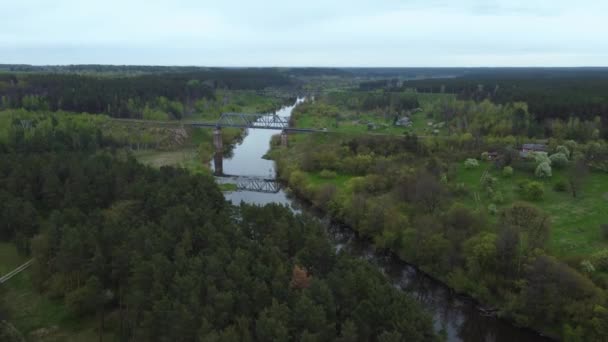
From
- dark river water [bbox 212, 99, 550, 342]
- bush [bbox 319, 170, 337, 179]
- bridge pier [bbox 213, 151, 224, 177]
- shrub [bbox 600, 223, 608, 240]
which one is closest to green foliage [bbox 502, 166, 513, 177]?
shrub [bbox 600, 223, 608, 240]

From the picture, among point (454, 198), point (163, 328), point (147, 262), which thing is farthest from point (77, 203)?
point (454, 198)

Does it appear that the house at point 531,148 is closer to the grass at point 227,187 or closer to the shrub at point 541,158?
the shrub at point 541,158

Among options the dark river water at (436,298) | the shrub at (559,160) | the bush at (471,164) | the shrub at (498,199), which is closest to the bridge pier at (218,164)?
the dark river water at (436,298)

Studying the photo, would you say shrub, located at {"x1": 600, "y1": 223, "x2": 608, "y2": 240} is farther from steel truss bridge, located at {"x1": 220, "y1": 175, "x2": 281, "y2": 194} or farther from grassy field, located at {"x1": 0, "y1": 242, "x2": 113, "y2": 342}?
grassy field, located at {"x1": 0, "y1": 242, "x2": 113, "y2": 342}

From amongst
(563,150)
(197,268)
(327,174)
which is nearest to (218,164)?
(327,174)

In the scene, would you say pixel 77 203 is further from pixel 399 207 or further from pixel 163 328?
pixel 399 207
